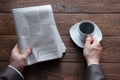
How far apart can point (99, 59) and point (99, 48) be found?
0.05 metres

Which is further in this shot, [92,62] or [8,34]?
[8,34]

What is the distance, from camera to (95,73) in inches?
49.3

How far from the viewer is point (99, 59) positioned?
1.35 meters

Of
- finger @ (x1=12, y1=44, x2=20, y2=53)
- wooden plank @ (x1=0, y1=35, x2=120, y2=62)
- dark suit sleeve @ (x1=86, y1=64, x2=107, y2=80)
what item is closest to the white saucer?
wooden plank @ (x1=0, y1=35, x2=120, y2=62)

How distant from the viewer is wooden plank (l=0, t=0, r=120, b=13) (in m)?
1.45

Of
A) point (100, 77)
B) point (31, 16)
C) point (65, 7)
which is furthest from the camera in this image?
point (65, 7)

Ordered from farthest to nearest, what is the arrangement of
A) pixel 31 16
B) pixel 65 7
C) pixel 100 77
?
pixel 65 7
pixel 31 16
pixel 100 77

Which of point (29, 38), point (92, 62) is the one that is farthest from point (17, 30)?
point (92, 62)

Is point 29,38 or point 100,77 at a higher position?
point 29,38

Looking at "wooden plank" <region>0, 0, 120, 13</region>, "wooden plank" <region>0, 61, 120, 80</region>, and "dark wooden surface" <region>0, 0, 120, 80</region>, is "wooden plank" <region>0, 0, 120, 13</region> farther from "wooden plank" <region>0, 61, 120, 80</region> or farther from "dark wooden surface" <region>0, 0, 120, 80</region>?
"wooden plank" <region>0, 61, 120, 80</region>

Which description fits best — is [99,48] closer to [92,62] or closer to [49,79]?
[92,62]

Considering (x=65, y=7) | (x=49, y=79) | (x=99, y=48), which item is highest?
(x=65, y=7)

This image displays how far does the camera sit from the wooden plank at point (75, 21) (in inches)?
55.5

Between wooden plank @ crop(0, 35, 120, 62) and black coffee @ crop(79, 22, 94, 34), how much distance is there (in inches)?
3.6
